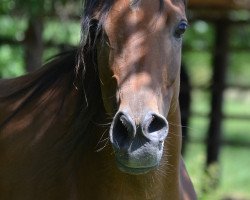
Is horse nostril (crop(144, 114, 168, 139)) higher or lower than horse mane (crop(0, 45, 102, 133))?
higher

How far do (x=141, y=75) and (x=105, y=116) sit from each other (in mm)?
460

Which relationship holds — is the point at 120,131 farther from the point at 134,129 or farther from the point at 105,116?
the point at 105,116

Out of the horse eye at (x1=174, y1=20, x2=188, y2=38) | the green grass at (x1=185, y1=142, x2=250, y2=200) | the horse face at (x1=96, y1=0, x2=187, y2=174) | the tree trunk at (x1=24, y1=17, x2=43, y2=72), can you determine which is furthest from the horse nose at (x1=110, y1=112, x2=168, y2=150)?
the tree trunk at (x1=24, y1=17, x2=43, y2=72)

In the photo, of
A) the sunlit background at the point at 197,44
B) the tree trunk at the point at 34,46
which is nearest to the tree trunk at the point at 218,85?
the sunlit background at the point at 197,44

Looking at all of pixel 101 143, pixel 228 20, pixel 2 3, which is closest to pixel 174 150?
pixel 101 143

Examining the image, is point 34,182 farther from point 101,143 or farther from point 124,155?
point 124,155

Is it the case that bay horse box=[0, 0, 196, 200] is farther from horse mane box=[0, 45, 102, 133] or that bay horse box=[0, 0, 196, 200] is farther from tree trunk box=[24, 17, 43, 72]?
tree trunk box=[24, 17, 43, 72]

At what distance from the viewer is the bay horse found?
2990mm

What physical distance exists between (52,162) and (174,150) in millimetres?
606

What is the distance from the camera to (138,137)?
2908mm

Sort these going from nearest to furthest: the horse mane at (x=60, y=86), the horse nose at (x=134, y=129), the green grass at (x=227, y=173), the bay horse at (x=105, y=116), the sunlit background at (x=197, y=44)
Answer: the horse nose at (x=134, y=129), the bay horse at (x=105, y=116), the horse mane at (x=60, y=86), the green grass at (x=227, y=173), the sunlit background at (x=197, y=44)

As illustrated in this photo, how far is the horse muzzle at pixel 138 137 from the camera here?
9.46 ft

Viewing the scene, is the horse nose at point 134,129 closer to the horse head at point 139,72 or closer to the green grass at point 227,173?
the horse head at point 139,72

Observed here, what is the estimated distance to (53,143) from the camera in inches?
145
